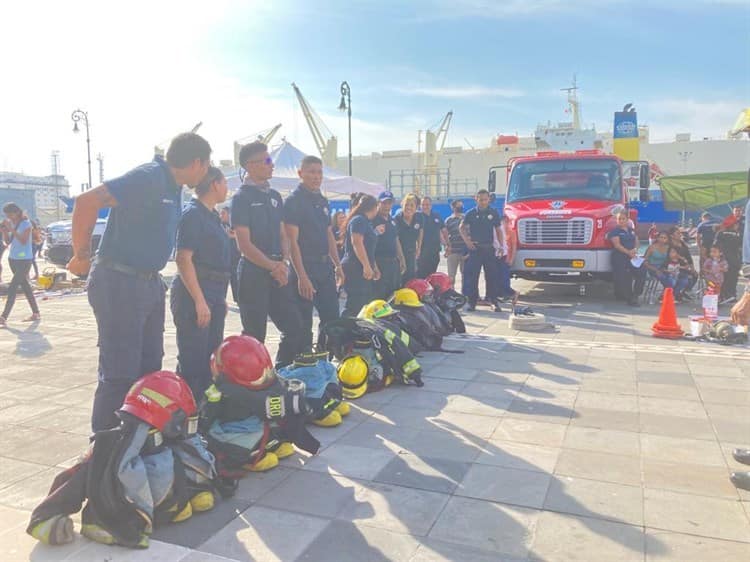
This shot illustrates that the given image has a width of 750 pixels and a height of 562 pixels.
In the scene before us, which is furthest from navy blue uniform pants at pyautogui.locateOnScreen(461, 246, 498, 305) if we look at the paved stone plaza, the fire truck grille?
the paved stone plaza

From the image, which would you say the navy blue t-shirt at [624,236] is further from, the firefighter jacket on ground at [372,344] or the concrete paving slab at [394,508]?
the concrete paving slab at [394,508]

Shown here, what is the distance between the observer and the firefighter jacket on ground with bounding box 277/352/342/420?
14.6ft

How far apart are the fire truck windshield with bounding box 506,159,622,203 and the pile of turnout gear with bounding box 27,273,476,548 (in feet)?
23.7

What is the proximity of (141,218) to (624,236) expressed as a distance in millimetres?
9173

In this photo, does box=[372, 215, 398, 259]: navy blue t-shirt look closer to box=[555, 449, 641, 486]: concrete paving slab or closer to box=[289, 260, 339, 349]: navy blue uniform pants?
box=[289, 260, 339, 349]: navy blue uniform pants

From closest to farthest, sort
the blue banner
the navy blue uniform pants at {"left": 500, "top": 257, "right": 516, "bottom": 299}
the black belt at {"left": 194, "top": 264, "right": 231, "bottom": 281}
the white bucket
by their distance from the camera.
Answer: the black belt at {"left": 194, "top": 264, "right": 231, "bottom": 281} < the white bucket < the navy blue uniform pants at {"left": 500, "top": 257, "right": 516, "bottom": 299} < the blue banner

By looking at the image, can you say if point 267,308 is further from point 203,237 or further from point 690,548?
→ point 690,548

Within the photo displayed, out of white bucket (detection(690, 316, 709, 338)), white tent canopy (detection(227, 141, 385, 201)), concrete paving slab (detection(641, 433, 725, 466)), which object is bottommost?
concrete paving slab (detection(641, 433, 725, 466))

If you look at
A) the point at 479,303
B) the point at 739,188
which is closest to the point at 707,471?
the point at 479,303

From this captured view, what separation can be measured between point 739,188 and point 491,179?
44.2ft

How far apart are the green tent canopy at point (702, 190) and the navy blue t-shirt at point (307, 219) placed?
1966 cm

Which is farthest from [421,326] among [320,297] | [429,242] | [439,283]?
[429,242]

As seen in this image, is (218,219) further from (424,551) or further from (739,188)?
(739,188)

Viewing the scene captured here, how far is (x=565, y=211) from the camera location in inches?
424
